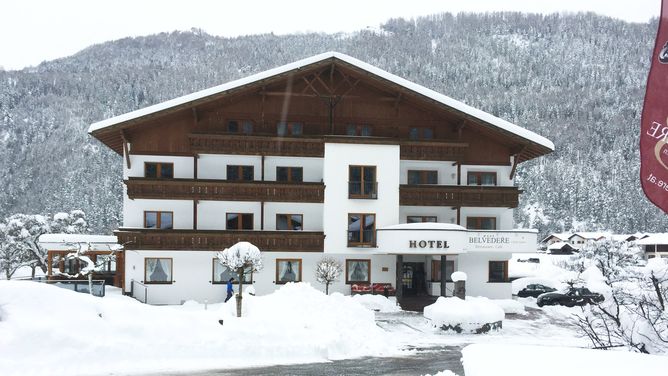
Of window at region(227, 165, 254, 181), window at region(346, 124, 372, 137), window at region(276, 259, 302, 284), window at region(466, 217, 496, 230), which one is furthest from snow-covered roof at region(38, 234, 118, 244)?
window at region(466, 217, 496, 230)

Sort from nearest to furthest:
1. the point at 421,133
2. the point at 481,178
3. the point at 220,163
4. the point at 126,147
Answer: the point at 126,147 → the point at 220,163 → the point at 421,133 → the point at 481,178

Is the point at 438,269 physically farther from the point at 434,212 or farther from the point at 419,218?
the point at 434,212

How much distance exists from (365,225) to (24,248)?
98.3ft

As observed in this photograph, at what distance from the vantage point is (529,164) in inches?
6678

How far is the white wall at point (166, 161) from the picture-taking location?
35.6 m

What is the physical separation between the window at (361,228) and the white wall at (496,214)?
5.89 metres

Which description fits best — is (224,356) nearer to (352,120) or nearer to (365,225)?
(365,225)

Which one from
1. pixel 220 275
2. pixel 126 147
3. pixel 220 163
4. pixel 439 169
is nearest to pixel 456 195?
pixel 439 169

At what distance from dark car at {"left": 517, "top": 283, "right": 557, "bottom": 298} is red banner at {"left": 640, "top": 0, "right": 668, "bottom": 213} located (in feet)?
123

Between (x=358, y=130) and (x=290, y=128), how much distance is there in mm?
4030

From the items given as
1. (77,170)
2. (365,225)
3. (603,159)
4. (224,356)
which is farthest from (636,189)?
(224,356)

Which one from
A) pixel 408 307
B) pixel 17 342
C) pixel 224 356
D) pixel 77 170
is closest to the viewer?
pixel 17 342

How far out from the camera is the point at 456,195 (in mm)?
37000

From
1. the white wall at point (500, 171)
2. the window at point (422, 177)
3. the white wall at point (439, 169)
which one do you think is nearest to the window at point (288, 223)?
the white wall at point (439, 169)
